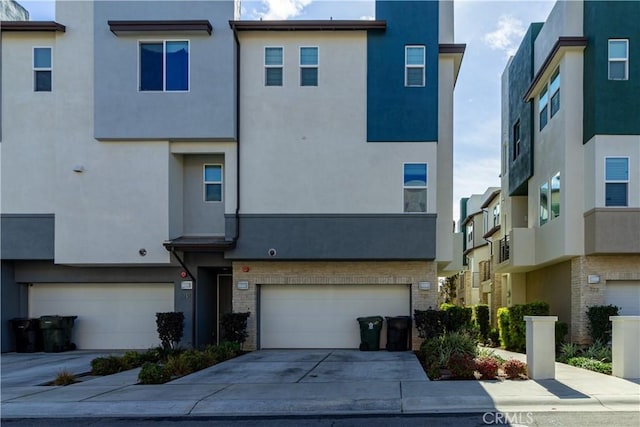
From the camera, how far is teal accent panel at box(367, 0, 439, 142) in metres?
15.3

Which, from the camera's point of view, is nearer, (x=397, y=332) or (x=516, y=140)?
(x=397, y=332)

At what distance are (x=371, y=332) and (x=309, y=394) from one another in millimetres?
6657

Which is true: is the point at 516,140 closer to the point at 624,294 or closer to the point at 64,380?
the point at 624,294

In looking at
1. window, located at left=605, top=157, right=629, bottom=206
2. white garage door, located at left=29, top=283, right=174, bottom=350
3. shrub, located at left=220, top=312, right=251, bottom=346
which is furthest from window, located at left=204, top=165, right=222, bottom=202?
window, located at left=605, top=157, right=629, bottom=206

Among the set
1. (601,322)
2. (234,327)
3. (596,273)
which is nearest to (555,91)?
(596,273)

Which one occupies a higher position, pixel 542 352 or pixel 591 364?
pixel 542 352

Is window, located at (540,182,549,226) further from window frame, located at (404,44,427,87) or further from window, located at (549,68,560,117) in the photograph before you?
window frame, located at (404,44,427,87)

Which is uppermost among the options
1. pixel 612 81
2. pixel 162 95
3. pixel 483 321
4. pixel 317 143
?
pixel 612 81

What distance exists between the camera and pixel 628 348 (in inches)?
405

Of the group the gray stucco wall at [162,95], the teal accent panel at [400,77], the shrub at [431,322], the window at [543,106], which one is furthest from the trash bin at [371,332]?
the window at [543,106]

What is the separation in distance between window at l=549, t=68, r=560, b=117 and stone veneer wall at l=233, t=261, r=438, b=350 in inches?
247

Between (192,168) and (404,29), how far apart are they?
7.66 metres

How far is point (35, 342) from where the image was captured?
53.4ft

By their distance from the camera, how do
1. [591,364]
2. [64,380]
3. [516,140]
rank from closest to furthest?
[64,380] < [591,364] < [516,140]
